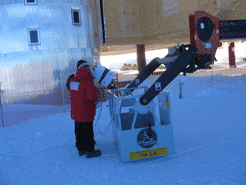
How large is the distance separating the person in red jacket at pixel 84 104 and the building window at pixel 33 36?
8.16 metres

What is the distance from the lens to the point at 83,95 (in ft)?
13.6

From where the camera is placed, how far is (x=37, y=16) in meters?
11.3

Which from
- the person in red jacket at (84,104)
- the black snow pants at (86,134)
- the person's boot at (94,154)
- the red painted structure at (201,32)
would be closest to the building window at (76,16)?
the person in red jacket at (84,104)

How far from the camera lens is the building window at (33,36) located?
1130cm

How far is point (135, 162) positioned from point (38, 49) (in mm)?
9526

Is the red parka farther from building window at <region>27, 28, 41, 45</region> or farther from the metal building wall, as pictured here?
building window at <region>27, 28, 41, 45</region>

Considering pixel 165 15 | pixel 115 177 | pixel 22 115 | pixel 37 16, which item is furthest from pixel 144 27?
pixel 115 177

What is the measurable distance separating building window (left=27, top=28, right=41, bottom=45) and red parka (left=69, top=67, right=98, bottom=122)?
827 centimetres

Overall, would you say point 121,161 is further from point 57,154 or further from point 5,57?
point 5,57

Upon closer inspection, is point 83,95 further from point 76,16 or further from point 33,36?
point 76,16

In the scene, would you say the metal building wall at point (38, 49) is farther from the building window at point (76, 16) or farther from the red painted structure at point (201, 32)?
the red painted structure at point (201, 32)

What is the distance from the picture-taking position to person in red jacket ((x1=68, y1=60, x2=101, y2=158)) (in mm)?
4018

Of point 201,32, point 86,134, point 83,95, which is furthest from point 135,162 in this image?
point 201,32

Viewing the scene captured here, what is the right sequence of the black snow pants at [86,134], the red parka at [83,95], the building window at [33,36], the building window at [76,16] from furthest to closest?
1. the building window at [76,16]
2. the building window at [33,36]
3. the black snow pants at [86,134]
4. the red parka at [83,95]
